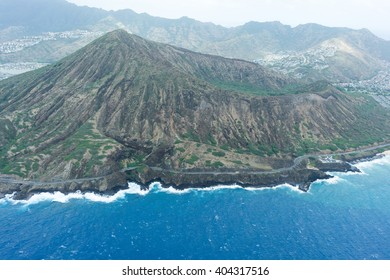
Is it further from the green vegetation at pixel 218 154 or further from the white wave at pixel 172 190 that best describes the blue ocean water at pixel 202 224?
the green vegetation at pixel 218 154

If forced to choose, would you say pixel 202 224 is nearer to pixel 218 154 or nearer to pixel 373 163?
pixel 218 154

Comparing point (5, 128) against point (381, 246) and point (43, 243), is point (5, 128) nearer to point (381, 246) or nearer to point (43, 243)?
point (43, 243)

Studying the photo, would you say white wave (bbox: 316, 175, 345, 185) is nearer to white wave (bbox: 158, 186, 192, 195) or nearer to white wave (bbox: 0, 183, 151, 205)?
white wave (bbox: 158, 186, 192, 195)

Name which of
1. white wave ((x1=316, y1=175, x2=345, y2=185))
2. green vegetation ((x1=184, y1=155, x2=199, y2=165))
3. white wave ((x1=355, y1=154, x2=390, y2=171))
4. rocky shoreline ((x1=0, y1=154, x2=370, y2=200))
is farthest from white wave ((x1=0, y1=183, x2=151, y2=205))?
white wave ((x1=355, y1=154, x2=390, y2=171))

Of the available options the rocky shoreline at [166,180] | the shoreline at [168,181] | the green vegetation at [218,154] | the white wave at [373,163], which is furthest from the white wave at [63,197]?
the white wave at [373,163]

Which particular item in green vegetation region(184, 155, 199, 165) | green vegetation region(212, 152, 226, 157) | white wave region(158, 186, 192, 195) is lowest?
white wave region(158, 186, 192, 195)

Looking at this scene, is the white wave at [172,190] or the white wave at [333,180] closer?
the white wave at [172,190]

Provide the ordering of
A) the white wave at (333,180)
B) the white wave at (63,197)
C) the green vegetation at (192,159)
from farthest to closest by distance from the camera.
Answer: the green vegetation at (192,159) < the white wave at (333,180) < the white wave at (63,197)
